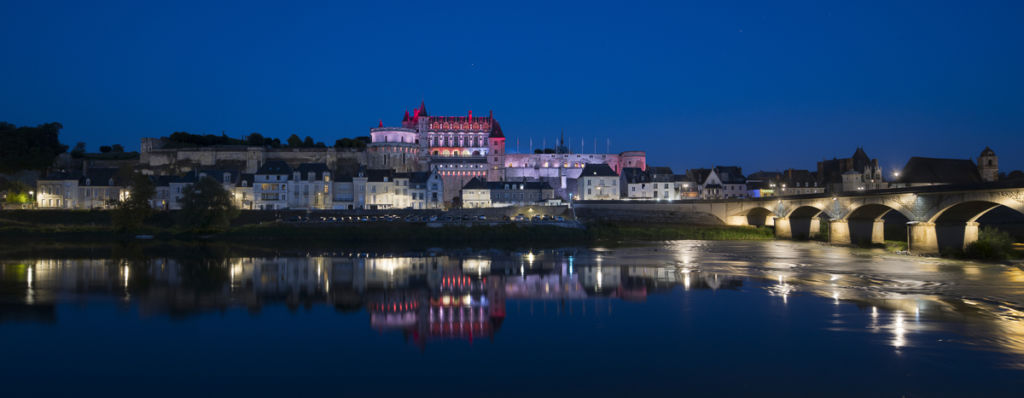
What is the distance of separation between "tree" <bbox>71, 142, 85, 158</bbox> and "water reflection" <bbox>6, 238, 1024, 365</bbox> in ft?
216

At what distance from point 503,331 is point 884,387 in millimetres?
7498

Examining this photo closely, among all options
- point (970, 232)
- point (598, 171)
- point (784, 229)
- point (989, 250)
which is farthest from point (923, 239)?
point (598, 171)

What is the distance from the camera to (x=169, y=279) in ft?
74.9

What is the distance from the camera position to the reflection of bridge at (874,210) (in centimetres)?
2772

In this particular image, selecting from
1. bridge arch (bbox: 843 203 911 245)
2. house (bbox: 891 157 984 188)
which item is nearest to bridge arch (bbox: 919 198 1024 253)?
bridge arch (bbox: 843 203 911 245)

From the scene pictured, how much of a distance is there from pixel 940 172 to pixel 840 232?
2643 cm

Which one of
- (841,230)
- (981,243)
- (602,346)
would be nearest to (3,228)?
(602,346)

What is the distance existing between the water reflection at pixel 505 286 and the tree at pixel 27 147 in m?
45.3

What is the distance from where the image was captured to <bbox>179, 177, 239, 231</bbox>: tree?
42250 mm

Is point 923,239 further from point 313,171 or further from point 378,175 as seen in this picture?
point 313,171

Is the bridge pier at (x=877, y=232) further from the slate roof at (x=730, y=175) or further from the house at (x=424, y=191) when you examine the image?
the slate roof at (x=730, y=175)

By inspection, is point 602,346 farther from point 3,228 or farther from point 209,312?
point 3,228

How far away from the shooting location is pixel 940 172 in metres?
56.8

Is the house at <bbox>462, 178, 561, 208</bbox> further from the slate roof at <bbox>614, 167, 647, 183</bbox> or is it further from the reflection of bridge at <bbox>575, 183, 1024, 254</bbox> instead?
the reflection of bridge at <bbox>575, 183, 1024, 254</bbox>
